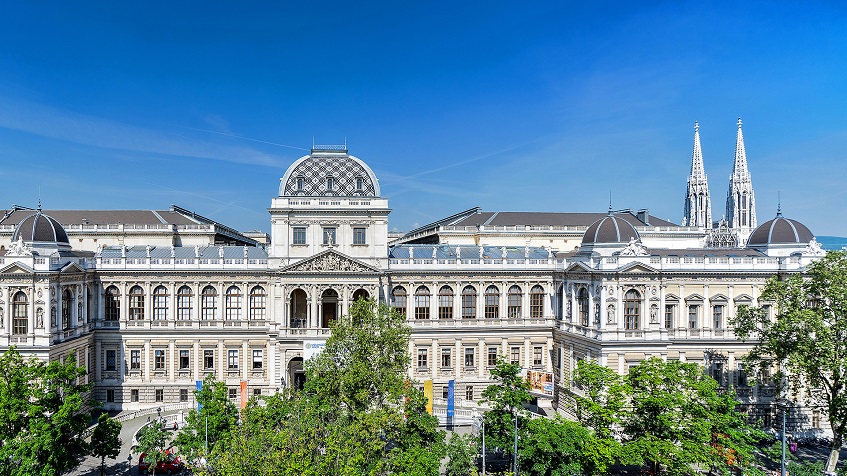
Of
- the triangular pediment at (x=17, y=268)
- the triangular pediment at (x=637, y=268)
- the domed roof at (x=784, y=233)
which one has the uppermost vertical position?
the domed roof at (x=784, y=233)

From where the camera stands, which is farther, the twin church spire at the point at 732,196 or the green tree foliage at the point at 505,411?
the twin church spire at the point at 732,196

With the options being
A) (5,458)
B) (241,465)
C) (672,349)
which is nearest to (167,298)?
(5,458)

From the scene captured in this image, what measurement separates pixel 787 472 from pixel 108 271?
61.4 metres

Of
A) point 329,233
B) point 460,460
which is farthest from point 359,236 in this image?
point 460,460

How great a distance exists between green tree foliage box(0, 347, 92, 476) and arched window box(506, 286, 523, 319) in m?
40.7

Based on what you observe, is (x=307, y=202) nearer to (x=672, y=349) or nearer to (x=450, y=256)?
(x=450, y=256)

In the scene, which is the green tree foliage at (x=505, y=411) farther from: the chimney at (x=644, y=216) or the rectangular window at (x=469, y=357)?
the chimney at (x=644, y=216)

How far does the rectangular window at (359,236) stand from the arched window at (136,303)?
23132 mm

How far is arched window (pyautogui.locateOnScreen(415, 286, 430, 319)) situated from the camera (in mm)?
59781

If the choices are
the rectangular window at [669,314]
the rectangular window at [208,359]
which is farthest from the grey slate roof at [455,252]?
the rectangular window at [208,359]

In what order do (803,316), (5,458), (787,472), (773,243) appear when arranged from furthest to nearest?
(773,243) < (803,316) < (787,472) < (5,458)

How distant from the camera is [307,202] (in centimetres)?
5666

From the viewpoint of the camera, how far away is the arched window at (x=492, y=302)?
198 ft

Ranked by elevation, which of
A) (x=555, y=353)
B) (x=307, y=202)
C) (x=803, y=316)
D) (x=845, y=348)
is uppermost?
(x=307, y=202)
